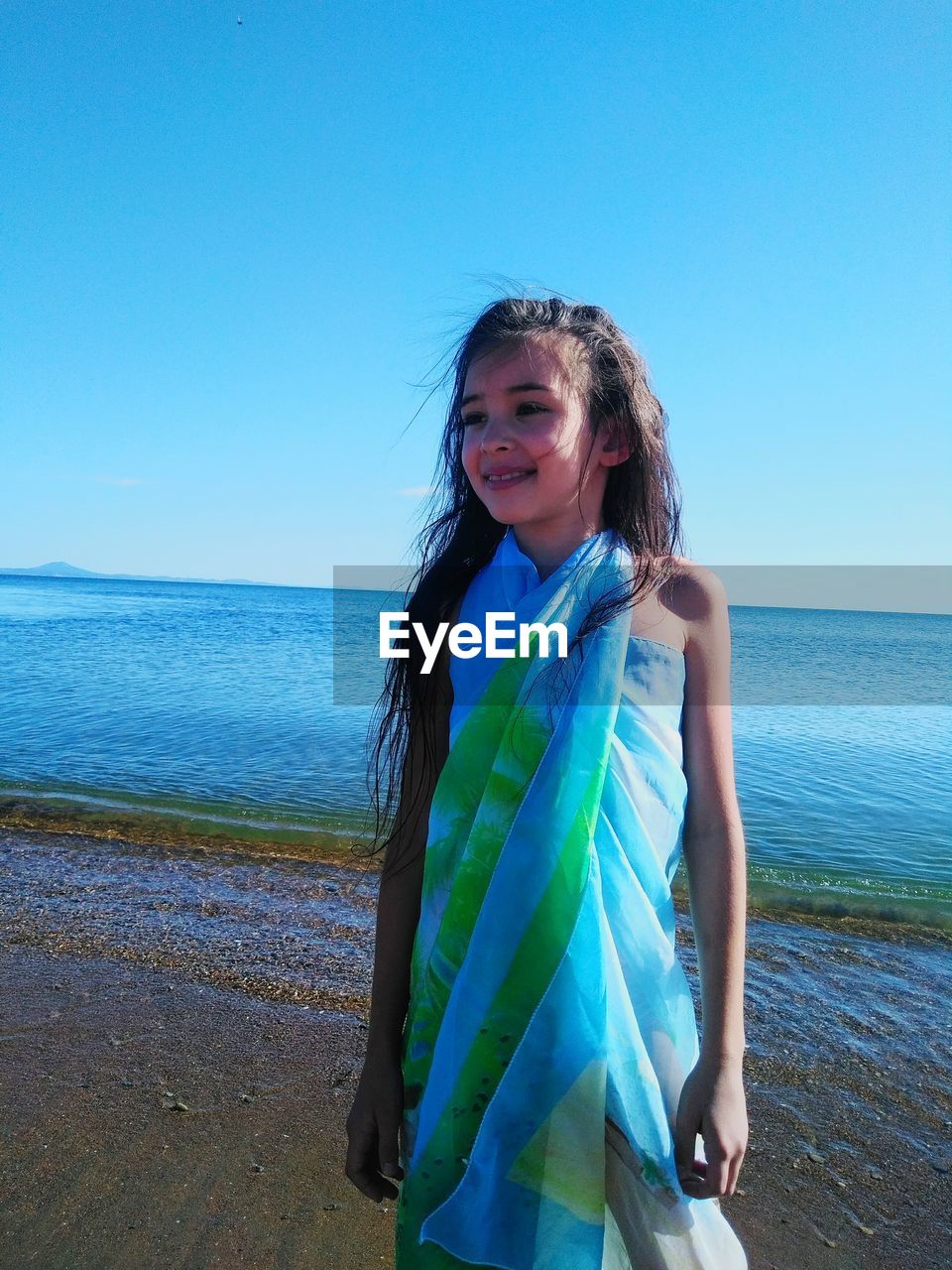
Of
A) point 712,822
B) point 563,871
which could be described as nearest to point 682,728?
point 712,822

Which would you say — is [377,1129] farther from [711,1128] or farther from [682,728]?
[682,728]

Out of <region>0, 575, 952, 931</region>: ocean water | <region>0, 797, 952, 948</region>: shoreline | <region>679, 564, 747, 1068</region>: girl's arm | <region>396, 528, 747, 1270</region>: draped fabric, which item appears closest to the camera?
<region>396, 528, 747, 1270</region>: draped fabric

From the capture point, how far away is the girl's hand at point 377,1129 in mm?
1541

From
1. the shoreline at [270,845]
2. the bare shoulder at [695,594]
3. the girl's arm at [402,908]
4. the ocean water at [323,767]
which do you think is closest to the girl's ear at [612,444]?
the bare shoulder at [695,594]

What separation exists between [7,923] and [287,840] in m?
2.45

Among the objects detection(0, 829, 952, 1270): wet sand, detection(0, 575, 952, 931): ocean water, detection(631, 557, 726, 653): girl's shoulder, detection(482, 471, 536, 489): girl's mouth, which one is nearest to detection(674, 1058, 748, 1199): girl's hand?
detection(631, 557, 726, 653): girl's shoulder

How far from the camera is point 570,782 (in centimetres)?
134

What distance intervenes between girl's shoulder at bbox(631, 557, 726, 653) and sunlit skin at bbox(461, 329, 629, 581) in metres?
0.20

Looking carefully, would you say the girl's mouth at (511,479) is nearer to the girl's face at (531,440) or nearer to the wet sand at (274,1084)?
the girl's face at (531,440)

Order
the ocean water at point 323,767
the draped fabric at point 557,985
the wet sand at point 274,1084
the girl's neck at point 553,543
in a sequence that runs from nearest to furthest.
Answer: the draped fabric at point 557,985 → the girl's neck at point 553,543 → the wet sand at point 274,1084 → the ocean water at point 323,767

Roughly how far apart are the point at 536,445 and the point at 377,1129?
1296 millimetres

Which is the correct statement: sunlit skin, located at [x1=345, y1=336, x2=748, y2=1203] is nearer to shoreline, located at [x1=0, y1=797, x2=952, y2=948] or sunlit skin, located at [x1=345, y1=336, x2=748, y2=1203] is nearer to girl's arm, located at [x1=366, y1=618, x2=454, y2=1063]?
girl's arm, located at [x1=366, y1=618, x2=454, y2=1063]

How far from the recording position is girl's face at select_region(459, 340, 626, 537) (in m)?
1.59

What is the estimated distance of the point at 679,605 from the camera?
1.55 metres
